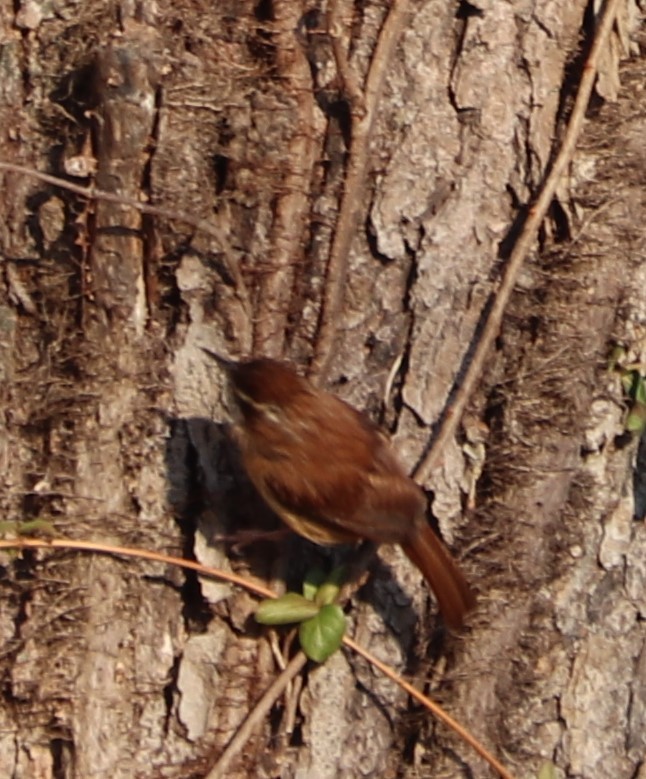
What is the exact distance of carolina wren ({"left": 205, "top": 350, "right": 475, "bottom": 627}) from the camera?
9.70 ft

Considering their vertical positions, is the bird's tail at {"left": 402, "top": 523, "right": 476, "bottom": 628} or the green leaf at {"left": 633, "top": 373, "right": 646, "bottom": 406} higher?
the green leaf at {"left": 633, "top": 373, "right": 646, "bottom": 406}

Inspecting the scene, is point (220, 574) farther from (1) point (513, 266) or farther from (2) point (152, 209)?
(1) point (513, 266)

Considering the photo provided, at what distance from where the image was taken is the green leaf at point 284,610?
3.06m

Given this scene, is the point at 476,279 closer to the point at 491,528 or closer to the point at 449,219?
the point at 449,219

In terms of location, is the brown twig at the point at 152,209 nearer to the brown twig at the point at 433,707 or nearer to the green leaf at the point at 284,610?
the green leaf at the point at 284,610

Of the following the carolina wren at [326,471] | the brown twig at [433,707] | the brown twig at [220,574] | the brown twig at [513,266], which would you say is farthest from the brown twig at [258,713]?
the brown twig at [513,266]

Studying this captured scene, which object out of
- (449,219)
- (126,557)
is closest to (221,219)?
(449,219)

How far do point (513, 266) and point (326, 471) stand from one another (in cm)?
60

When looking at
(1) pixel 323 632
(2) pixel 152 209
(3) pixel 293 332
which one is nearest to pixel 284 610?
(1) pixel 323 632

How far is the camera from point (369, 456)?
2994 millimetres

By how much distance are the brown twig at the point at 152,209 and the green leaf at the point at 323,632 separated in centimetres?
70

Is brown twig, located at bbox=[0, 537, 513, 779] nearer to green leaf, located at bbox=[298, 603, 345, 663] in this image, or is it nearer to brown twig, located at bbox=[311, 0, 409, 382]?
green leaf, located at bbox=[298, 603, 345, 663]

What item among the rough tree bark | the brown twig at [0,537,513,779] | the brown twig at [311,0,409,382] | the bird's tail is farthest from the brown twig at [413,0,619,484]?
the brown twig at [0,537,513,779]

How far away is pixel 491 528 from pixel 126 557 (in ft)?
2.66
